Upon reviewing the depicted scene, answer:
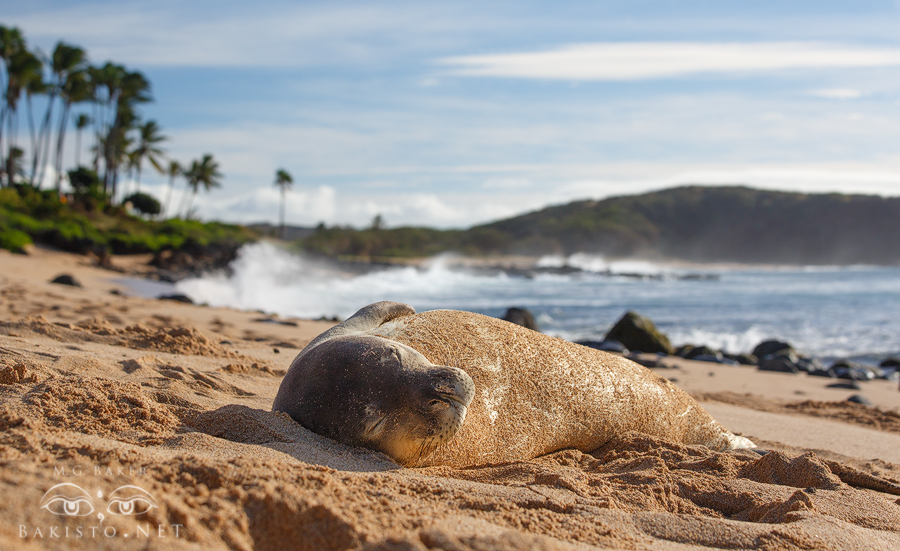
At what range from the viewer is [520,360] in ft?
12.1

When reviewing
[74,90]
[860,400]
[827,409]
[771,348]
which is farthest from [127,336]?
[74,90]

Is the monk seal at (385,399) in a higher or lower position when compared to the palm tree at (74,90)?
lower

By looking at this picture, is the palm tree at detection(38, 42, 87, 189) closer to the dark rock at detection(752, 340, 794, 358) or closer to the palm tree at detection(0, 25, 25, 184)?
the palm tree at detection(0, 25, 25, 184)

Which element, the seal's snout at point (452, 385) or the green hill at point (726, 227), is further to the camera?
the green hill at point (726, 227)

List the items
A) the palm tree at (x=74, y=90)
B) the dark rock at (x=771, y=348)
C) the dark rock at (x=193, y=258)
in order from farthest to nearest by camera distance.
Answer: the palm tree at (x=74, y=90) → the dark rock at (x=193, y=258) → the dark rock at (x=771, y=348)

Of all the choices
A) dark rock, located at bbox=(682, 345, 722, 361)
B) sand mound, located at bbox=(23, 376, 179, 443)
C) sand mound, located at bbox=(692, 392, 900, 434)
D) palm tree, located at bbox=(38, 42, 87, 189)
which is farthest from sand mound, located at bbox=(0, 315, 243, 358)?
palm tree, located at bbox=(38, 42, 87, 189)

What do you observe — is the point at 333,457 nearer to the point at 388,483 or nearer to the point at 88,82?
the point at 388,483

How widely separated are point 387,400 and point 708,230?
355ft

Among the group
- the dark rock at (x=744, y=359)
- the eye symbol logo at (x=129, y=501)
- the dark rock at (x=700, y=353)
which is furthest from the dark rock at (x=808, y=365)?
the eye symbol logo at (x=129, y=501)

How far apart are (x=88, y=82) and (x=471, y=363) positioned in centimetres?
4746

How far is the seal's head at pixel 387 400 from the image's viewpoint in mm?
2916

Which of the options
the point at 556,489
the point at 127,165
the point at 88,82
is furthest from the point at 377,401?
the point at 127,165

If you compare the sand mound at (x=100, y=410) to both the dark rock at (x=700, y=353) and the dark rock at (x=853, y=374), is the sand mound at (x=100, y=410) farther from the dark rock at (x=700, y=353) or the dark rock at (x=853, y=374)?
the dark rock at (x=853, y=374)

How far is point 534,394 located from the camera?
3.56 meters
